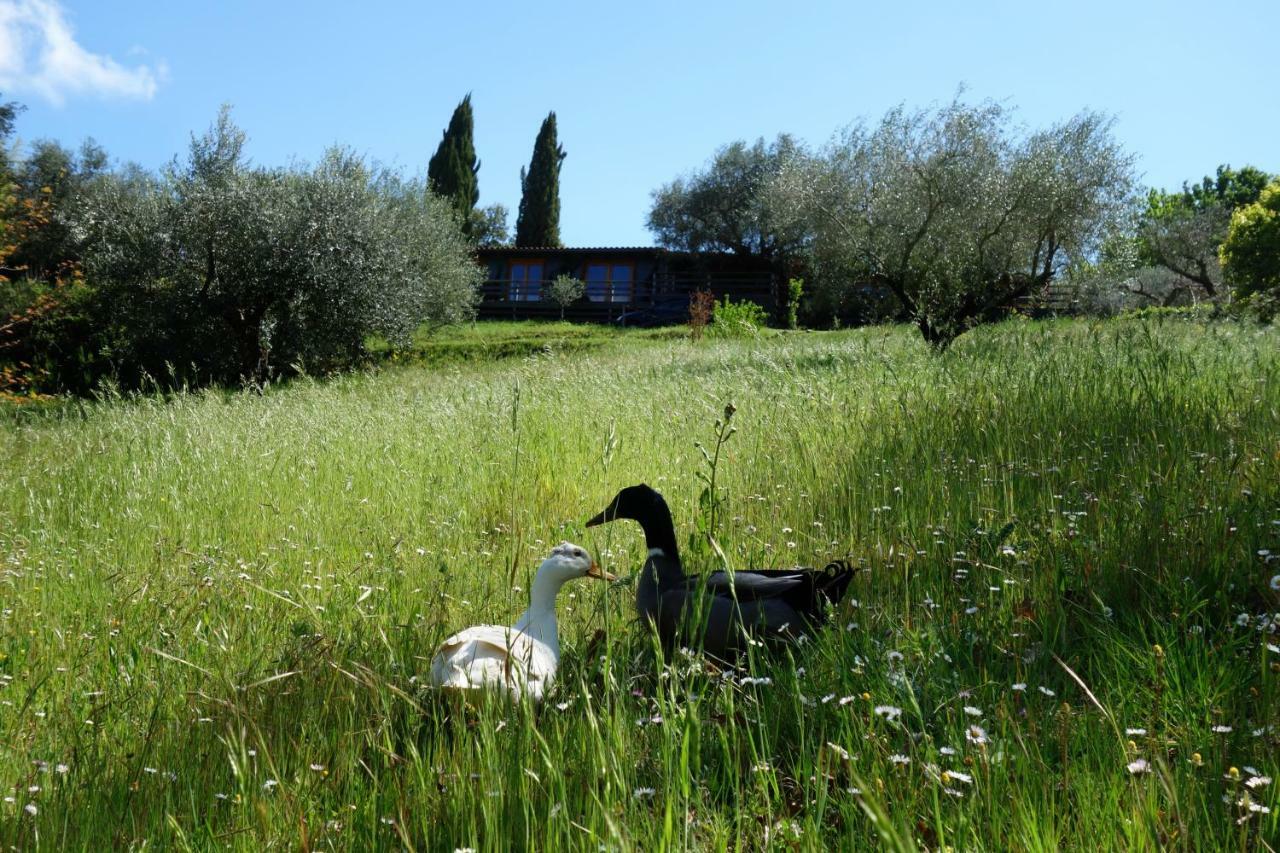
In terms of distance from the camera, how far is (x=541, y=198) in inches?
2199

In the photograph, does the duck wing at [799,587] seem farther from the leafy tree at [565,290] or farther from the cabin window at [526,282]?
the cabin window at [526,282]

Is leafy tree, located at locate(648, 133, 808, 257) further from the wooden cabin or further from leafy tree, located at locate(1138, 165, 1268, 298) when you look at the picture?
leafy tree, located at locate(1138, 165, 1268, 298)

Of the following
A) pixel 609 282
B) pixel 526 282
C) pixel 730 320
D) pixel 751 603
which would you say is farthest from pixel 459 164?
pixel 751 603

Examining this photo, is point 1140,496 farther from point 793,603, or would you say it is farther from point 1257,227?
point 1257,227

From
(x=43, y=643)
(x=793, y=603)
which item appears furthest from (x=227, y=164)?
(x=793, y=603)

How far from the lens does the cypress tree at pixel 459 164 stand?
2122 inches

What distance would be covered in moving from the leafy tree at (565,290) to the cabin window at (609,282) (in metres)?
1.85

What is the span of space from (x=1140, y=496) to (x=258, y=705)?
3.50 meters

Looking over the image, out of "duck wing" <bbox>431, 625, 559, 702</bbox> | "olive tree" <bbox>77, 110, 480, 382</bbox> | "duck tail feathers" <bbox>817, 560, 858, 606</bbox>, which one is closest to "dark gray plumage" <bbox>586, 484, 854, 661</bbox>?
"duck tail feathers" <bbox>817, 560, 858, 606</bbox>

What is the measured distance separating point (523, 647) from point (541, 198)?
55571mm

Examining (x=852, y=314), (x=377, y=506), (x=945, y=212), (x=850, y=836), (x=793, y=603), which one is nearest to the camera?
(x=850, y=836)

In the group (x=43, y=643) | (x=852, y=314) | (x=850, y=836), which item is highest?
(x=852, y=314)

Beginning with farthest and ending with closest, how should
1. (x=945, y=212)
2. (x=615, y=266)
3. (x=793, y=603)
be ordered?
(x=615, y=266) → (x=945, y=212) → (x=793, y=603)

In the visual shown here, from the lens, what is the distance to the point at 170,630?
3527 millimetres
